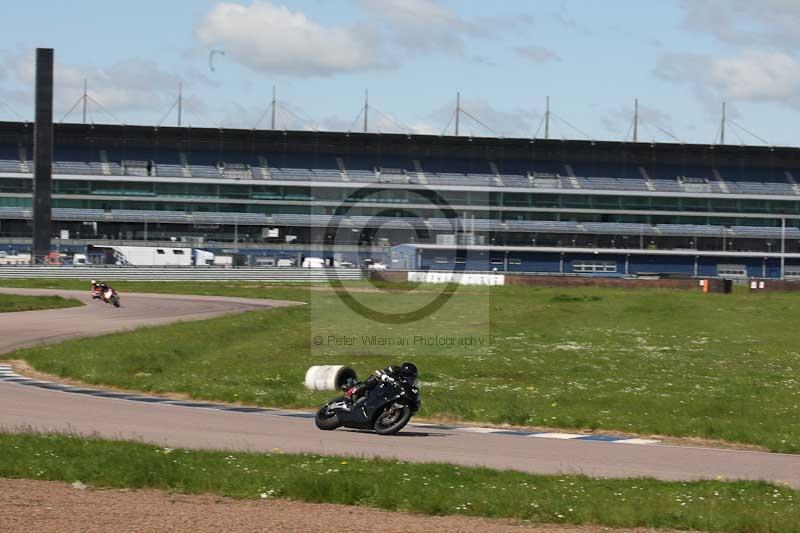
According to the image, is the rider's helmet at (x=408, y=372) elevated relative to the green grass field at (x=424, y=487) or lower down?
elevated

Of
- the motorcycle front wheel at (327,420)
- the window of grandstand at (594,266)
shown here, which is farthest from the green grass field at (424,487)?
the window of grandstand at (594,266)

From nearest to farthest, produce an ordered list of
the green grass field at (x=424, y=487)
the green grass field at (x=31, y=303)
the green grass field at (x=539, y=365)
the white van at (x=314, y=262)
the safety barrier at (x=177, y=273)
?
the green grass field at (x=424, y=487), the green grass field at (x=539, y=365), the green grass field at (x=31, y=303), the safety barrier at (x=177, y=273), the white van at (x=314, y=262)

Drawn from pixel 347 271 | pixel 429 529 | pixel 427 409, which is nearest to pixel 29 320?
pixel 427 409

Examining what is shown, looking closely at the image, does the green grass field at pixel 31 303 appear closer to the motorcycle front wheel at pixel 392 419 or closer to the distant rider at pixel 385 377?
the distant rider at pixel 385 377

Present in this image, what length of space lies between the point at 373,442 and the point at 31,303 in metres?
40.5

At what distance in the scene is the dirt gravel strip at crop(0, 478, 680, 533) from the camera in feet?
39.6

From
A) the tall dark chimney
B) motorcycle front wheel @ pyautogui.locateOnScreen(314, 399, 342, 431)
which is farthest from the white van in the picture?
motorcycle front wheel @ pyautogui.locateOnScreen(314, 399, 342, 431)

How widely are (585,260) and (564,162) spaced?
13.5 meters

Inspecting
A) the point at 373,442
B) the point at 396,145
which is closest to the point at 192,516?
the point at 373,442

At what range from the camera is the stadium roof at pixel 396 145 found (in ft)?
433

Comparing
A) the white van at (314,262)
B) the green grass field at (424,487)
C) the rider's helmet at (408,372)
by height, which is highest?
the white van at (314,262)

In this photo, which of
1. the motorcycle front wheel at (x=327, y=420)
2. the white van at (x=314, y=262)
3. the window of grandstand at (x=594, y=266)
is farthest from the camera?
the window of grandstand at (x=594, y=266)

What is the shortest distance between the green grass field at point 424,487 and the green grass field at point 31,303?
125 ft

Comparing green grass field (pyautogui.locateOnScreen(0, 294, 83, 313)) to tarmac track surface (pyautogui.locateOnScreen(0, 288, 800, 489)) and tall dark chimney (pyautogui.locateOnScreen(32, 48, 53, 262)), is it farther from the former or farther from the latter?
tall dark chimney (pyautogui.locateOnScreen(32, 48, 53, 262))
